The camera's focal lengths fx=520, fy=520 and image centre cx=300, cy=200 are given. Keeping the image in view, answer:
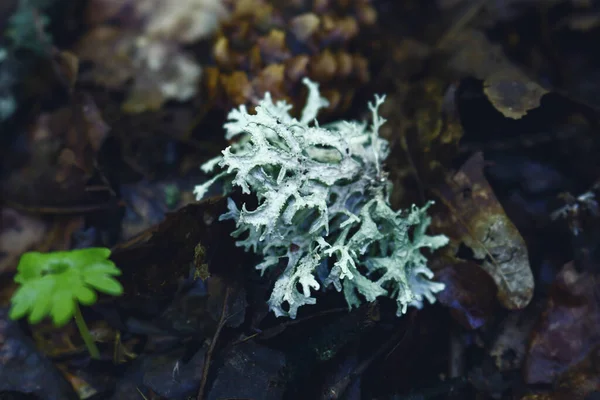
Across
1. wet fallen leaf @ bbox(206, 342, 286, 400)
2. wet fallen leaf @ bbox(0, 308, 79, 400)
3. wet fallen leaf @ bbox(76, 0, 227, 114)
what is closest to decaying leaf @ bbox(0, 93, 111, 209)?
wet fallen leaf @ bbox(76, 0, 227, 114)

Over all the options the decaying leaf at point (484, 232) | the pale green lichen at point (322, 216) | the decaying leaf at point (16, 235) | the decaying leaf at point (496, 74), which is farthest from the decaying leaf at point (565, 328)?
the decaying leaf at point (16, 235)

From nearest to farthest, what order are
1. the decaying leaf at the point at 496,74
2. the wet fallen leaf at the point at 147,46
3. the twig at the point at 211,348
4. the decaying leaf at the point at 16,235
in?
1. the twig at the point at 211,348
2. the decaying leaf at the point at 496,74
3. the decaying leaf at the point at 16,235
4. the wet fallen leaf at the point at 147,46

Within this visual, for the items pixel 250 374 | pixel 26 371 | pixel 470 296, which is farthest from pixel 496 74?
pixel 26 371

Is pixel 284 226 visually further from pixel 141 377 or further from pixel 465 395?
pixel 465 395

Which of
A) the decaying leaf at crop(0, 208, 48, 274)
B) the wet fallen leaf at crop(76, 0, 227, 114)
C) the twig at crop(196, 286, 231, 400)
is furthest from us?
the wet fallen leaf at crop(76, 0, 227, 114)

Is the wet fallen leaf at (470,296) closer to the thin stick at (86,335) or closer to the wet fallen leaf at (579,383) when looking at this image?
the wet fallen leaf at (579,383)

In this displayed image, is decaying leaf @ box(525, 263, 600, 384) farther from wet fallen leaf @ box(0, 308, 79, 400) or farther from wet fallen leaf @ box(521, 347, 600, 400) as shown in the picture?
wet fallen leaf @ box(0, 308, 79, 400)

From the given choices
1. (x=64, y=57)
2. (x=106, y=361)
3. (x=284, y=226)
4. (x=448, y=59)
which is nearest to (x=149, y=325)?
(x=106, y=361)
